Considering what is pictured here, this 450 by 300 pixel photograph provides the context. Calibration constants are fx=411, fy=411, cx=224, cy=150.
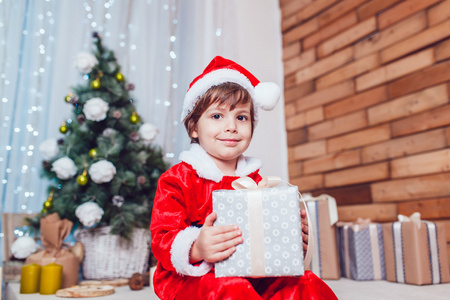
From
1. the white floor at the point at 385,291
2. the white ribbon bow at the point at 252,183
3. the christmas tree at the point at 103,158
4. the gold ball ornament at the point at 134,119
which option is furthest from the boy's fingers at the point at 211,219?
the gold ball ornament at the point at 134,119

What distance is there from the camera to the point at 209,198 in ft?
3.78

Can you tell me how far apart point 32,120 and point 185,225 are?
1456 millimetres

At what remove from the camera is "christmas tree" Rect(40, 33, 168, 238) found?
186cm

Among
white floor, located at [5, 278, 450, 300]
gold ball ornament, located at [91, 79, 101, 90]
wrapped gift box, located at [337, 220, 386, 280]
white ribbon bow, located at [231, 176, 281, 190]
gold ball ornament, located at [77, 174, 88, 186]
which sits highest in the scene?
gold ball ornament, located at [91, 79, 101, 90]

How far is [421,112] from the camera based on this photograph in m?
1.95

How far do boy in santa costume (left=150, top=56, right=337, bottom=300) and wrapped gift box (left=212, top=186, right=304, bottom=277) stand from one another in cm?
2

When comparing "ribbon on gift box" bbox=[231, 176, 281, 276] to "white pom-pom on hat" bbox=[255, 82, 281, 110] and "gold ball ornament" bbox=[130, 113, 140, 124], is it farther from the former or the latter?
"gold ball ornament" bbox=[130, 113, 140, 124]

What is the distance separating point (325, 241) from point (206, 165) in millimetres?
968

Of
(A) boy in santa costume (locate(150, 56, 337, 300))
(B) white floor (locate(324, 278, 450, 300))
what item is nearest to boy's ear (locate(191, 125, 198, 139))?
(A) boy in santa costume (locate(150, 56, 337, 300))

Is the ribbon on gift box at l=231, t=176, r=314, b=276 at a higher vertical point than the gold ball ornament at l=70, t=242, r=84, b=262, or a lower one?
higher

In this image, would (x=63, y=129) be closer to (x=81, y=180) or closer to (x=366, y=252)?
(x=81, y=180)

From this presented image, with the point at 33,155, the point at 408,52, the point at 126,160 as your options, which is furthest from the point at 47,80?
the point at 408,52

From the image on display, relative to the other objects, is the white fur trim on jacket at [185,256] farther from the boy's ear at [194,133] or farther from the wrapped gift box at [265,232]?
the boy's ear at [194,133]

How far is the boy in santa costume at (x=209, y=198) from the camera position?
3.07 feet
